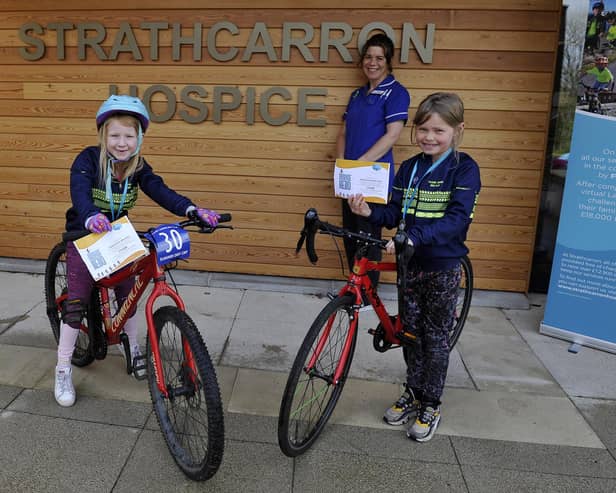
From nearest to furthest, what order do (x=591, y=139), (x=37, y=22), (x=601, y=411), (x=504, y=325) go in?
1. (x=601, y=411)
2. (x=591, y=139)
3. (x=504, y=325)
4. (x=37, y=22)

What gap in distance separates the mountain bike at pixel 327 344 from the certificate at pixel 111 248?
762mm

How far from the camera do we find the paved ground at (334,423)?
2.35 m

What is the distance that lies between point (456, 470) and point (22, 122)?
4526 millimetres

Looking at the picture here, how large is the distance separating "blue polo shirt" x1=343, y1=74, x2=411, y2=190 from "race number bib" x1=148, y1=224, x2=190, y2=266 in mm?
1913

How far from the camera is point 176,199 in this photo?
2.67m

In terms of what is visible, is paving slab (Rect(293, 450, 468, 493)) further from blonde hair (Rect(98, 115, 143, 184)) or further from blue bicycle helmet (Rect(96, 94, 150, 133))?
blue bicycle helmet (Rect(96, 94, 150, 133))

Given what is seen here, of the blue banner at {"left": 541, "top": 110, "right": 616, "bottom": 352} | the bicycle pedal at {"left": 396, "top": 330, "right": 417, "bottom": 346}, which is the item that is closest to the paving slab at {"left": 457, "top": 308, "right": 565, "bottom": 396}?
the blue banner at {"left": 541, "top": 110, "right": 616, "bottom": 352}

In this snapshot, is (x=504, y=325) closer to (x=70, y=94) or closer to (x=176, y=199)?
(x=176, y=199)

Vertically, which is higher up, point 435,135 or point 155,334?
point 435,135

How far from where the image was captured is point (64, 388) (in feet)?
9.21

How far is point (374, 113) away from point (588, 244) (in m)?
1.81

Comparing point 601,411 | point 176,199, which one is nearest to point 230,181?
point 176,199

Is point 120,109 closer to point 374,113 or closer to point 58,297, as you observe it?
point 58,297

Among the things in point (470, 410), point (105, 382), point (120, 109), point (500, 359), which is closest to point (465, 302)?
point (500, 359)
